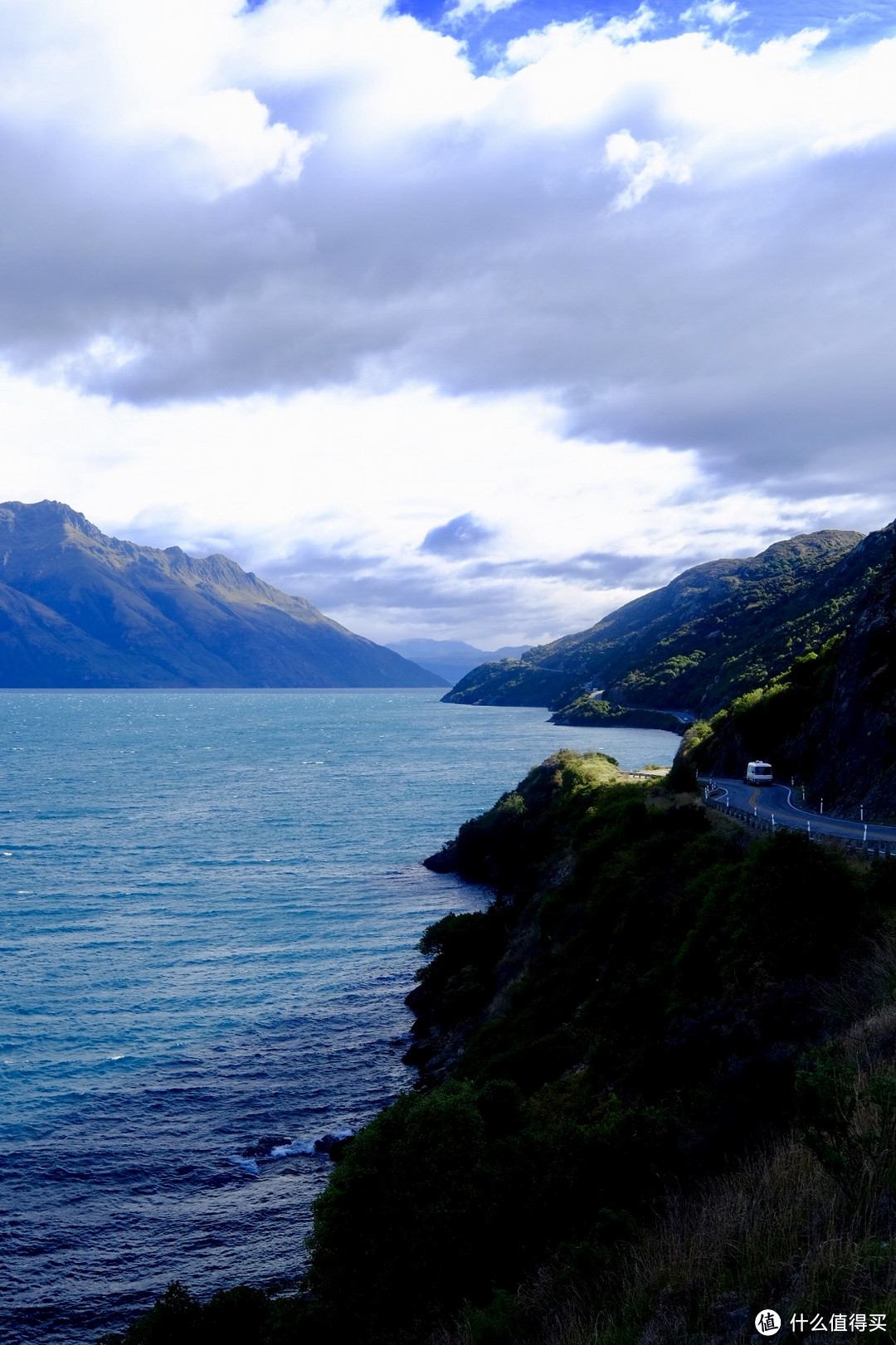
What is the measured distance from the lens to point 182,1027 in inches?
1634

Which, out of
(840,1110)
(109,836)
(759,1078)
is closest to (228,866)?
(109,836)

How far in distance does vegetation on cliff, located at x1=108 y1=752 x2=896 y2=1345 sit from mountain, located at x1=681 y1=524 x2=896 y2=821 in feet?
38.9

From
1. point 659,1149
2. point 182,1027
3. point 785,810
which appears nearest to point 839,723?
point 785,810

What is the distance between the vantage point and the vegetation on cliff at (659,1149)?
984cm

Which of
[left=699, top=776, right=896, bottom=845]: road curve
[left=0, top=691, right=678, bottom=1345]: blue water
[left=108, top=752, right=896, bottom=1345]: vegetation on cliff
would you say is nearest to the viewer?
[left=108, top=752, right=896, bottom=1345]: vegetation on cliff

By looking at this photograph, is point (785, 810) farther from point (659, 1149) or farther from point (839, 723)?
point (659, 1149)

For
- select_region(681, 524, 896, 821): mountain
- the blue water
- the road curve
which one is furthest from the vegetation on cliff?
select_region(681, 524, 896, 821): mountain

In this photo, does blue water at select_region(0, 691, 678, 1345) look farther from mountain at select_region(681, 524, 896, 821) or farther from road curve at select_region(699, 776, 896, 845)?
mountain at select_region(681, 524, 896, 821)

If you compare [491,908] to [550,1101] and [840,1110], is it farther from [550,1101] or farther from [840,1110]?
[840,1110]

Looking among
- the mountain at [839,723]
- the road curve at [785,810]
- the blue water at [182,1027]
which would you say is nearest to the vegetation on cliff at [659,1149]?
the road curve at [785,810]

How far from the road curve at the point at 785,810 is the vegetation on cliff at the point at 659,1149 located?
4235 millimetres

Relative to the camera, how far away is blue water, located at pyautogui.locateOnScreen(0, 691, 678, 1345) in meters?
26.3

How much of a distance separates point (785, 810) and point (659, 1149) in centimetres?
2731

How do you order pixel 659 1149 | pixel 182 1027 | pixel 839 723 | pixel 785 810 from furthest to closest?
pixel 839 723, pixel 182 1027, pixel 785 810, pixel 659 1149
